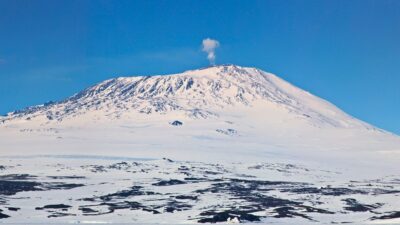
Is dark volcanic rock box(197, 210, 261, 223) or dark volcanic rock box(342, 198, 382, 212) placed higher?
dark volcanic rock box(342, 198, 382, 212)

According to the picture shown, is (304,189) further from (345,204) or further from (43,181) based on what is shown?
(43,181)

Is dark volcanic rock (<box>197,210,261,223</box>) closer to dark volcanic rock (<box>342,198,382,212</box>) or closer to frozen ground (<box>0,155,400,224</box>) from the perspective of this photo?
frozen ground (<box>0,155,400,224</box>)

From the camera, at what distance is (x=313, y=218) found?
4688 inches

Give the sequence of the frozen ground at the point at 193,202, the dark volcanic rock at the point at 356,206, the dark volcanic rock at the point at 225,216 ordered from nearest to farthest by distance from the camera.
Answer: the dark volcanic rock at the point at 225,216 → the frozen ground at the point at 193,202 → the dark volcanic rock at the point at 356,206

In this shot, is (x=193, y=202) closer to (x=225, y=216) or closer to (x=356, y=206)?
(x=225, y=216)

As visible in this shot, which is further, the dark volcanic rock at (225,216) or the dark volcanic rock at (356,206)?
the dark volcanic rock at (356,206)

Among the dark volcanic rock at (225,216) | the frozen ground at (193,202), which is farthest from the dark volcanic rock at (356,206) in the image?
the dark volcanic rock at (225,216)

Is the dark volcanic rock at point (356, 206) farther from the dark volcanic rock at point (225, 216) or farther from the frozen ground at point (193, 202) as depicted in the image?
the dark volcanic rock at point (225, 216)

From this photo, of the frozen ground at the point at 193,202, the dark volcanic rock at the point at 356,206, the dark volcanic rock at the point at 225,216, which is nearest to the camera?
the dark volcanic rock at the point at 225,216

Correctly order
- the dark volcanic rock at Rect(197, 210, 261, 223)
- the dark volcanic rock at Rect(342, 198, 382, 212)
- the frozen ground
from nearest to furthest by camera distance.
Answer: the dark volcanic rock at Rect(197, 210, 261, 223) → the frozen ground → the dark volcanic rock at Rect(342, 198, 382, 212)

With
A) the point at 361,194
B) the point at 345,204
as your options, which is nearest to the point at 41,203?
the point at 345,204

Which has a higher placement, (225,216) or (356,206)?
(356,206)

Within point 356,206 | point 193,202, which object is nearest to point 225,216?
point 193,202

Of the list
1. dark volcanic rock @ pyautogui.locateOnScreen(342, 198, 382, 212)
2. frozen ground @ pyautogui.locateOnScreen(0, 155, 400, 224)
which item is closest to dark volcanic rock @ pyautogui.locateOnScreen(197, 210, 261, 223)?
frozen ground @ pyautogui.locateOnScreen(0, 155, 400, 224)
